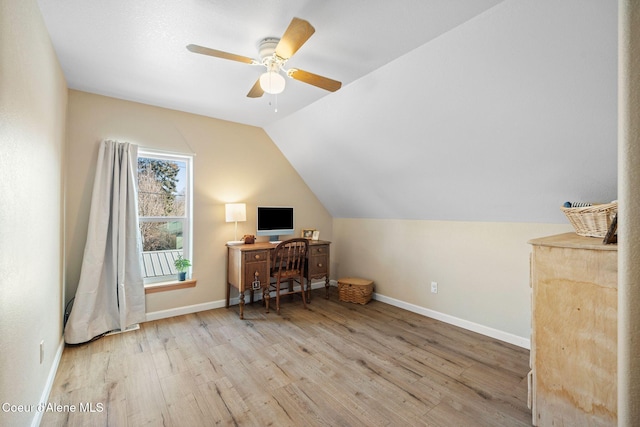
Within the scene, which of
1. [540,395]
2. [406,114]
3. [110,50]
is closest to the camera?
[540,395]

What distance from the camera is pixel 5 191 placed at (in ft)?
3.95

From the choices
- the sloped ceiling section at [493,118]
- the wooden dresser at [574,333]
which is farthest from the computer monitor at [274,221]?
the wooden dresser at [574,333]

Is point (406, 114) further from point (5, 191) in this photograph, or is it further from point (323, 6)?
point (5, 191)

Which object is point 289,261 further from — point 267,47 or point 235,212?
point 267,47

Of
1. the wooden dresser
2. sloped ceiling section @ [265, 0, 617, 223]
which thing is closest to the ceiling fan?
sloped ceiling section @ [265, 0, 617, 223]

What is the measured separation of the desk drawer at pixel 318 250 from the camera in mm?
3913

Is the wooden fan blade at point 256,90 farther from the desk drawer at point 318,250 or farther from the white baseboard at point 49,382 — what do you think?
the white baseboard at point 49,382

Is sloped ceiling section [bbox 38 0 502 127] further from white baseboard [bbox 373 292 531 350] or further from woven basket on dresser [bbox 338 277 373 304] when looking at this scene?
white baseboard [bbox 373 292 531 350]

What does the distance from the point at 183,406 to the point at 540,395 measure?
210 cm

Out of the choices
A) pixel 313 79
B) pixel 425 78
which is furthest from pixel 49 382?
pixel 425 78

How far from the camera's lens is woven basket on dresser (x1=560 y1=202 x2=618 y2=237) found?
1546 millimetres

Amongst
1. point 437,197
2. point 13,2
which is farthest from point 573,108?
point 13,2

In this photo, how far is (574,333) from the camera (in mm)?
1456

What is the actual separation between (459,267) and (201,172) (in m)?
3.15
